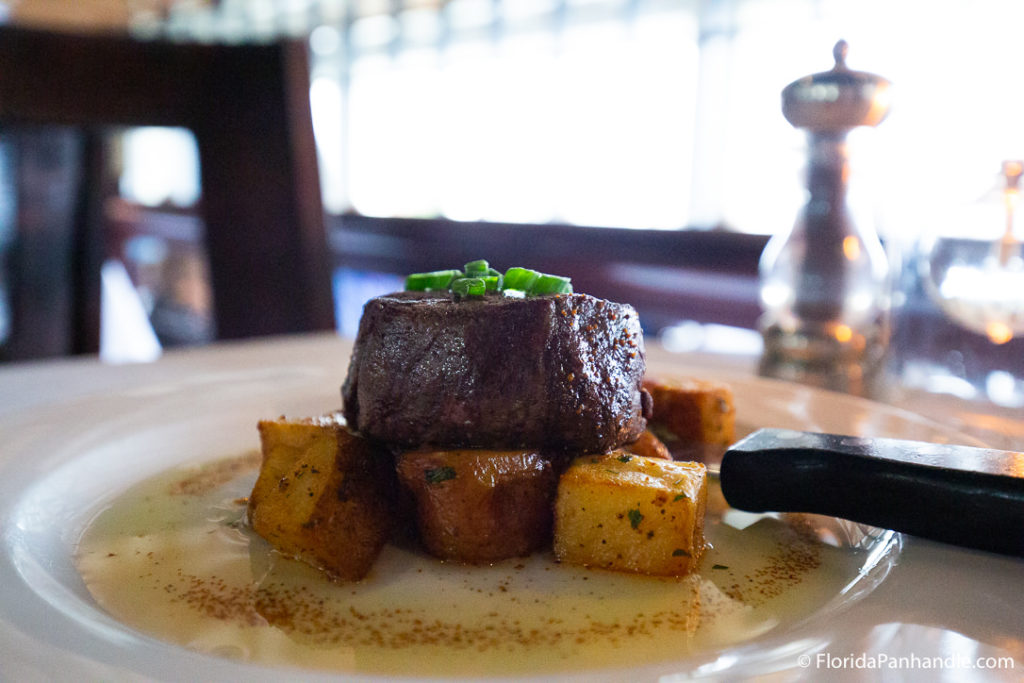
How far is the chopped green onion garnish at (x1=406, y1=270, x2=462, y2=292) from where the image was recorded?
1.69m

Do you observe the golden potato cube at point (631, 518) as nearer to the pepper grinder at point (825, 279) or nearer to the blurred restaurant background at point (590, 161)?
the blurred restaurant background at point (590, 161)

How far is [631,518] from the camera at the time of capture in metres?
1.30

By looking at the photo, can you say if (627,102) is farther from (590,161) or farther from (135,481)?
(135,481)

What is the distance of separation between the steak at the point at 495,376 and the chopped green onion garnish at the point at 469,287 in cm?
2

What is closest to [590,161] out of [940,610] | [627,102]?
[627,102]

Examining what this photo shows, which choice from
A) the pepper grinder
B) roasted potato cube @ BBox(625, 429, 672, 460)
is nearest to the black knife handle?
roasted potato cube @ BBox(625, 429, 672, 460)

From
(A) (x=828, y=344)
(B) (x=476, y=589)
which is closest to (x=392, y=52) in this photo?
(A) (x=828, y=344)

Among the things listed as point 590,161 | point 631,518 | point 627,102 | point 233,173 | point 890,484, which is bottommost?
point 631,518

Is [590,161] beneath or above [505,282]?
above

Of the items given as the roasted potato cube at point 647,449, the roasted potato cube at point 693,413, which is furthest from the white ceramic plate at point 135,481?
the roasted potato cube at point 647,449

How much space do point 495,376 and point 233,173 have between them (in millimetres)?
2451

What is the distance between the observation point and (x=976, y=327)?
2.40 metres

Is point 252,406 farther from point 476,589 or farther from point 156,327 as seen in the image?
point 156,327

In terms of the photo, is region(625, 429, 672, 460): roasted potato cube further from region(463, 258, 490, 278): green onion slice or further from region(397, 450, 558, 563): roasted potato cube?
region(463, 258, 490, 278): green onion slice
